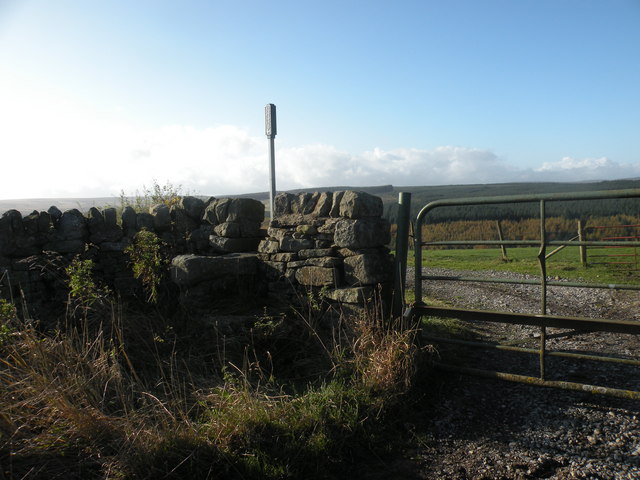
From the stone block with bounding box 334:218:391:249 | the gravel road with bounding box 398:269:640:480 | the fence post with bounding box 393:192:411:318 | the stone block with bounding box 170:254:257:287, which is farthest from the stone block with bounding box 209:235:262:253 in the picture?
the gravel road with bounding box 398:269:640:480

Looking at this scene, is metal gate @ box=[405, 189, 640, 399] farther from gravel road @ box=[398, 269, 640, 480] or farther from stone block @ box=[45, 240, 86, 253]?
stone block @ box=[45, 240, 86, 253]

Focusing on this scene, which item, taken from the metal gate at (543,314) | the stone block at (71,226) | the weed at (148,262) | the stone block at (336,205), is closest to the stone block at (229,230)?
the weed at (148,262)

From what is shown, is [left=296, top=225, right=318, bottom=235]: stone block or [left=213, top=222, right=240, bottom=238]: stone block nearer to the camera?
[left=296, top=225, right=318, bottom=235]: stone block

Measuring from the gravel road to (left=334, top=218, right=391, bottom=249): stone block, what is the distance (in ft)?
4.53

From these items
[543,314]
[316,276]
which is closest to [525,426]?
[543,314]

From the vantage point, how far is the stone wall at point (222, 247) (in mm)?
5258

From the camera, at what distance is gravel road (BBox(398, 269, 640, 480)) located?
10.4ft

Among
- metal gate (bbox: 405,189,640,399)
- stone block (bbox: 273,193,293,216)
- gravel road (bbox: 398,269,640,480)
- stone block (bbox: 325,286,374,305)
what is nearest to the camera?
gravel road (bbox: 398,269,640,480)

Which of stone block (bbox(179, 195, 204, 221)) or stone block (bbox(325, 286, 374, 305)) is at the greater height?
stone block (bbox(179, 195, 204, 221))

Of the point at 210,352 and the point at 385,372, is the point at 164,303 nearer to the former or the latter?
the point at 210,352

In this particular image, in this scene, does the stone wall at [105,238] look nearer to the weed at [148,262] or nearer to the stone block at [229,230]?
the stone block at [229,230]

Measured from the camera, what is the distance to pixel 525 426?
3713 millimetres

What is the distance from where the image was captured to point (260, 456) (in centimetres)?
316

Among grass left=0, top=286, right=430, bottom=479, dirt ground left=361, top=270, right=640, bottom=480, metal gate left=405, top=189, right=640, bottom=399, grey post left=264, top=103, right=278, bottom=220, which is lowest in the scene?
dirt ground left=361, top=270, right=640, bottom=480
